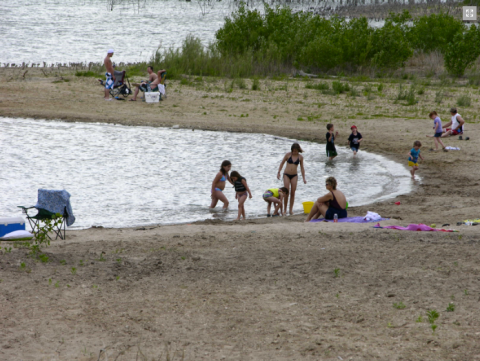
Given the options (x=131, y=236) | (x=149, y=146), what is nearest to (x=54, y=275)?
(x=131, y=236)

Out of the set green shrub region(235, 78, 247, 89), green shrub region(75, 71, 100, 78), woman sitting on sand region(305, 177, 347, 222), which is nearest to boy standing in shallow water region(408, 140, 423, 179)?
woman sitting on sand region(305, 177, 347, 222)

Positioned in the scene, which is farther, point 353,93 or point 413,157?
point 353,93

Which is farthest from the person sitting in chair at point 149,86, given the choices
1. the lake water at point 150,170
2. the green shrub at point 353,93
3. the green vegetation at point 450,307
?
the green vegetation at point 450,307

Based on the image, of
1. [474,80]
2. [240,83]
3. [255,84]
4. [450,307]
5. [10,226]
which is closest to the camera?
[450,307]

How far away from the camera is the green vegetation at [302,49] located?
2947 cm

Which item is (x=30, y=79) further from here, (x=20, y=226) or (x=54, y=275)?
(x=54, y=275)

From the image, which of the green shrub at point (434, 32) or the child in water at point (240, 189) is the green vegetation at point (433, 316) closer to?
the child in water at point (240, 189)

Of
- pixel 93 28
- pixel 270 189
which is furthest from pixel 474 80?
pixel 93 28

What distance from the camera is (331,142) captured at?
50.9 ft

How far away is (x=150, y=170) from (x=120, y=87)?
9.32 metres

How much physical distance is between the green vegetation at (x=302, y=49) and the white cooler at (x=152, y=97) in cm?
660

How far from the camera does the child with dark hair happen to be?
598 inches

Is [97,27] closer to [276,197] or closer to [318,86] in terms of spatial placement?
[318,86]

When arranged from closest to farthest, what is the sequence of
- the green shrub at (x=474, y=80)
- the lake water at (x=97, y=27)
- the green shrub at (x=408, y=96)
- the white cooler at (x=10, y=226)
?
the white cooler at (x=10, y=226) < the green shrub at (x=408, y=96) < the green shrub at (x=474, y=80) < the lake water at (x=97, y=27)
